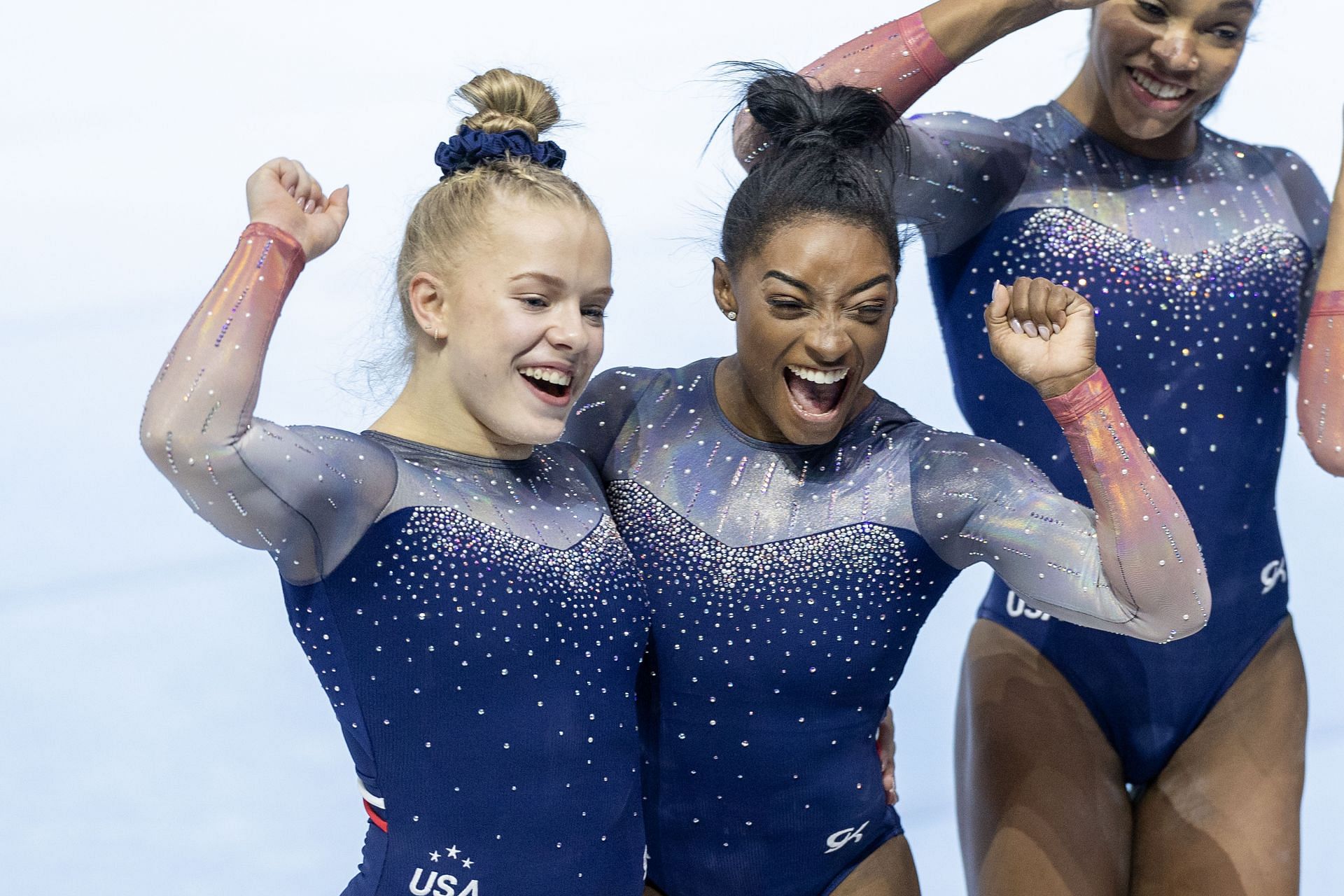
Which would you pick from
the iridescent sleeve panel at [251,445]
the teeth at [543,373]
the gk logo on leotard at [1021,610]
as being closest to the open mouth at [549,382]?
the teeth at [543,373]

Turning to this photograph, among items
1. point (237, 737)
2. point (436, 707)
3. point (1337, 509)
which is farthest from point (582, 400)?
point (1337, 509)

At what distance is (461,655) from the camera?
83.0 inches

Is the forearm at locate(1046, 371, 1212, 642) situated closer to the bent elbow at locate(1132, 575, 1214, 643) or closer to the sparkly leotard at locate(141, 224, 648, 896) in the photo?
the bent elbow at locate(1132, 575, 1214, 643)

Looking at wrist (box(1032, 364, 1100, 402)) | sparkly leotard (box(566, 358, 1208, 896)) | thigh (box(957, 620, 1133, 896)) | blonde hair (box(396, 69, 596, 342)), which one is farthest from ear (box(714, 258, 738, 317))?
thigh (box(957, 620, 1133, 896))

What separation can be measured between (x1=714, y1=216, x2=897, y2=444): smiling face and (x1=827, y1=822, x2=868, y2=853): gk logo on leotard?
1.69 feet

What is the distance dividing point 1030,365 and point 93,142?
369 centimetres

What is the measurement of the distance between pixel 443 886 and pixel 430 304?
26.8 inches

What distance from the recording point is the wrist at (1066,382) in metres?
2.09

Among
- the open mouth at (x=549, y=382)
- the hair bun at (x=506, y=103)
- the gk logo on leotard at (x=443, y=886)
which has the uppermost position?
the hair bun at (x=506, y=103)

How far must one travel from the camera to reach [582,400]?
2.48 m

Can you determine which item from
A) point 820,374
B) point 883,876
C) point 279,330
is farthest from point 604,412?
point 279,330

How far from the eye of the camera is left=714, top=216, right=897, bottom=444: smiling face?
88.4 inches

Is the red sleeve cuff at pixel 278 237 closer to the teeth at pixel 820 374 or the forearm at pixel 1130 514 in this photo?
the teeth at pixel 820 374

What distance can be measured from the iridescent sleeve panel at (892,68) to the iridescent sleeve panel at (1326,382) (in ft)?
2.02
